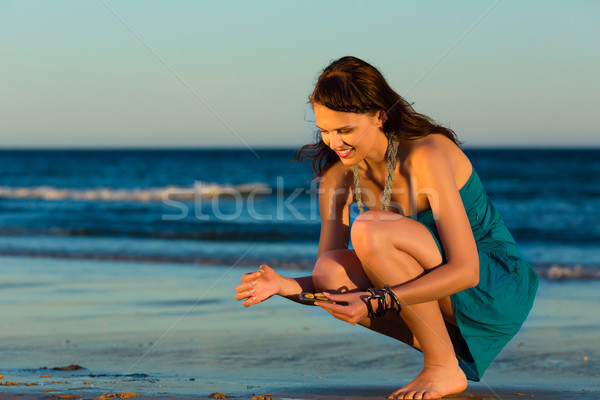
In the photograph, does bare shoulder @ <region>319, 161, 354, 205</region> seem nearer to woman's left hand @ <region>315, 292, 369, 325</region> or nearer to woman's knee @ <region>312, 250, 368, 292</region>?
woman's knee @ <region>312, 250, 368, 292</region>

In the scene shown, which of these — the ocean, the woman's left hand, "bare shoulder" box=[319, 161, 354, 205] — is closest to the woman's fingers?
the woman's left hand

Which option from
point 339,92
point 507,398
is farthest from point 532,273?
point 339,92

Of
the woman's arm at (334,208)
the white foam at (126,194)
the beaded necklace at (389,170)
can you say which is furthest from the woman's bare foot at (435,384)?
the white foam at (126,194)

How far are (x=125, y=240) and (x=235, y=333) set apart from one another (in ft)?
20.4

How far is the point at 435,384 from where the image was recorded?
274 cm

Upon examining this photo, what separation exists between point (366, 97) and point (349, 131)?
142mm

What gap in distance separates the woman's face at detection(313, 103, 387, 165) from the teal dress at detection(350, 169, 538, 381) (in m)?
0.36

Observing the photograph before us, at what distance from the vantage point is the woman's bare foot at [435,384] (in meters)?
2.73

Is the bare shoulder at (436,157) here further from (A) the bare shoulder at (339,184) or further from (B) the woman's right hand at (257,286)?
(B) the woman's right hand at (257,286)

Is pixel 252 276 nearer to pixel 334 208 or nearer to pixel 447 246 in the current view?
pixel 334 208

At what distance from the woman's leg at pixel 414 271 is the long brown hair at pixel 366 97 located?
371mm

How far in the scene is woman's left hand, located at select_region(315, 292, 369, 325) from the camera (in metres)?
2.45

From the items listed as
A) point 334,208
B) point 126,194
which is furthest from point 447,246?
point 126,194

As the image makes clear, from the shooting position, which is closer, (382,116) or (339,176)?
(382,116)
